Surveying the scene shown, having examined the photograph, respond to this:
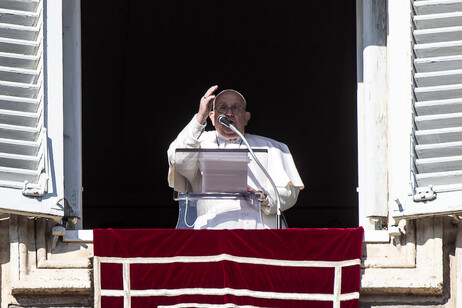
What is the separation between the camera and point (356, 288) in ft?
22.5

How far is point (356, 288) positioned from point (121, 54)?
6064 mm

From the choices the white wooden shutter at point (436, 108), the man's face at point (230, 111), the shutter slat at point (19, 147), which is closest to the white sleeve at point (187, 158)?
the man's face at point (230, 111)

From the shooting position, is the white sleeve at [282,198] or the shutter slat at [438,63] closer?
the shutter slat at [438,63]

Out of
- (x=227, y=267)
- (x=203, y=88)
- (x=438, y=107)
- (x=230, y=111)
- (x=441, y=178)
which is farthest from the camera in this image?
(x=203, y=88)

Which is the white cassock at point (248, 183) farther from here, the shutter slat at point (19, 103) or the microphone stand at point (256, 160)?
the shutter slat at point (19, 103)

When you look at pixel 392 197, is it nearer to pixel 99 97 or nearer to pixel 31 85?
pixel 31 85

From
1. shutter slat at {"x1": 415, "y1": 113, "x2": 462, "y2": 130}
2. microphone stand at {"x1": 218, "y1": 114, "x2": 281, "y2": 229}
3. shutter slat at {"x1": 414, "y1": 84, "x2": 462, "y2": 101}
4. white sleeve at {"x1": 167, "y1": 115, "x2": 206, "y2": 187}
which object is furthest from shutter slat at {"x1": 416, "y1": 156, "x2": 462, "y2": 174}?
white sleeve at {"x1": 167, "y1": 115, "x2": 206, "y2": 187}

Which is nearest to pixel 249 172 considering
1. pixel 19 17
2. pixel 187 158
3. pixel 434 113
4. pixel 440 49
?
pixel 187 158

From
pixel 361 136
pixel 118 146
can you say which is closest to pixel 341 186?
pixel 118 146

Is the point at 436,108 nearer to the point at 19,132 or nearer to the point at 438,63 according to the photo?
the point at 438,63

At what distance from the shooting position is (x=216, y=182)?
701 cm

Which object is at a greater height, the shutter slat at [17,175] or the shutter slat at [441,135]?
the shutter slat at [441,135]

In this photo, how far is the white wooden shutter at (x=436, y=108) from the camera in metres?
6.89

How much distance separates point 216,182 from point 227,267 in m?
0.42
